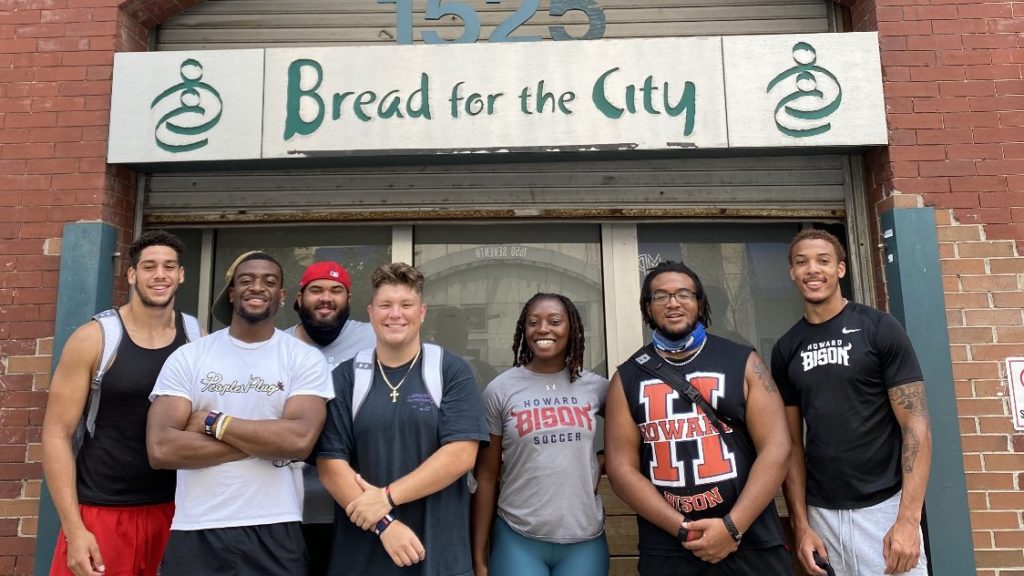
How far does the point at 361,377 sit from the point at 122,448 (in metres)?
1.08

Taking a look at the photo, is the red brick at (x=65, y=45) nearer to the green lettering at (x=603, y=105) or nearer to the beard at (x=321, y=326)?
the beard at (x=321, y=326)

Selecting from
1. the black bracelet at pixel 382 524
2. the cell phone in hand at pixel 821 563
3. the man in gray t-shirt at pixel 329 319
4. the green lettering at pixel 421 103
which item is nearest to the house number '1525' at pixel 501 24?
the green lettering at pixel 421 103

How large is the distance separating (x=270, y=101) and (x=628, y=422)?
3.01 meters

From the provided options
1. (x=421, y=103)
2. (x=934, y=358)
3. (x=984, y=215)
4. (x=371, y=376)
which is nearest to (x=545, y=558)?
(x=371, y=376)

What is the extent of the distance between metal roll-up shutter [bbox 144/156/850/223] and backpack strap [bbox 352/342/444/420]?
1916 millimetres

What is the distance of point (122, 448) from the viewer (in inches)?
115

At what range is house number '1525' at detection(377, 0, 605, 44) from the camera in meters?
4.53

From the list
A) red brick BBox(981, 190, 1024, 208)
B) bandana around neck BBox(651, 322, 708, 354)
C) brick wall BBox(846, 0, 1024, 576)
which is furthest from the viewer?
red brick BBox(981, 190, 1024, 208)

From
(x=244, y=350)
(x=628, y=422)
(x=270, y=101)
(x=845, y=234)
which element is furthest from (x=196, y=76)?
(x=845, y=234)

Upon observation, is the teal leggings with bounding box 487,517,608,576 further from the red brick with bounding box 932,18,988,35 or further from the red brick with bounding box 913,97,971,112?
the red brick with bounding box 932,18,988,35

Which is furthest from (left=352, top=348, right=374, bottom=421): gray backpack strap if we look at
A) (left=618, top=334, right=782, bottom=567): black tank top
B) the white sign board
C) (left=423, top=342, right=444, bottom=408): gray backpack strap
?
the white sign board

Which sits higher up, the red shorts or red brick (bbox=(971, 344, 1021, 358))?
red brick (bbox=(971, 344, 1021, 358))

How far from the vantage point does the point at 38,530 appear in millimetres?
3988

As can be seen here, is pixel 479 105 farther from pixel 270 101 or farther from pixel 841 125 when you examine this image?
pixel 841 125
